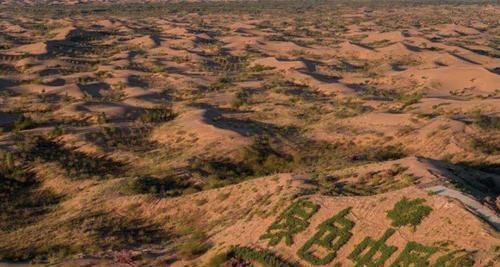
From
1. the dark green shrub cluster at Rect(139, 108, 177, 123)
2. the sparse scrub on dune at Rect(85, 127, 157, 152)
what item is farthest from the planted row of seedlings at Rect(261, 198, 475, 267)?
the dark green shrub cluster at Rect(139, 108, 177, 123)

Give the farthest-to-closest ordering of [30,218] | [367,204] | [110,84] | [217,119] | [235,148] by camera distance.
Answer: [110,84]
[217,119]
[235,148]
[30,218]
[367,204]

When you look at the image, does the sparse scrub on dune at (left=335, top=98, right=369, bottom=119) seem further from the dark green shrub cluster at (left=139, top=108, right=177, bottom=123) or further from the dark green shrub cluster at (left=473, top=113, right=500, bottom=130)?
the dark green shrub cluster at (left=139, top=108, right=177, bottom=123)

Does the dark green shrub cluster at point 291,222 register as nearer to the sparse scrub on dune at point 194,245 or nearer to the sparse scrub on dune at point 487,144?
the sparse scrub on dune at point 194,245

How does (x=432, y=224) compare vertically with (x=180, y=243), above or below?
above

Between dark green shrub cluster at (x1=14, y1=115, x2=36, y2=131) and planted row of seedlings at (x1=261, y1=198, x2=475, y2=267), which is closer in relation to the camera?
planted row of seedlings at (x1=261, y1=198, x2=475, y2=267)

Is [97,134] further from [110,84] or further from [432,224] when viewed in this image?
[432,224]

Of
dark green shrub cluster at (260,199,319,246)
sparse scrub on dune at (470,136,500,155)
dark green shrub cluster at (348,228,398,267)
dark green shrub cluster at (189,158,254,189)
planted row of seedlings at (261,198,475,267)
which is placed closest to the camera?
planted row of seedlings at (261,198,475,267)

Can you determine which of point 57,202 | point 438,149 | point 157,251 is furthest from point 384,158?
point 57,202
